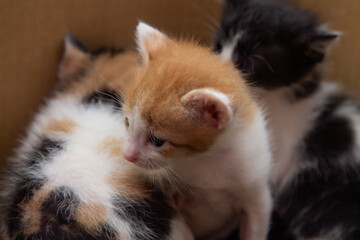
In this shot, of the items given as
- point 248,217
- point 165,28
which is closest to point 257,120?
point 248,217

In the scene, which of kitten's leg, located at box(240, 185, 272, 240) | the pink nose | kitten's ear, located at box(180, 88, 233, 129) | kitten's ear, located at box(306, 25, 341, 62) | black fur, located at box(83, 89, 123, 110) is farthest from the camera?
kitten's ear, located at box(306, 25, 341, 62)

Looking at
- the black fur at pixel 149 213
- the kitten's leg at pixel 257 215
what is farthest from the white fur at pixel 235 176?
the black fur at pixel 149 213

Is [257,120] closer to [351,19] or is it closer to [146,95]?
[146,95]

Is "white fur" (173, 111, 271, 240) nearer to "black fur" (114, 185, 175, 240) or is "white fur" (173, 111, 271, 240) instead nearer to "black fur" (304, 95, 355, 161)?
"black fur" (114, 185, 175, 240)

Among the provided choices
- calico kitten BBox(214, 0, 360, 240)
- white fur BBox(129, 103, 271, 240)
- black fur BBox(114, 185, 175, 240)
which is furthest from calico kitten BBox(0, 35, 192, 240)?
calico kitten BBox(214, 0, 360, 240)

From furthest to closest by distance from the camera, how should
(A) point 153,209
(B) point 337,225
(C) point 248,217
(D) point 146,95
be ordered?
(B) point 337,225
(C) point 248,217
(A) point 153,209
(D) point 146,95

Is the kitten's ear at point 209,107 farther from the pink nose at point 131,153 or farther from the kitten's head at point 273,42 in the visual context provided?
the kitten's head at point 273,42

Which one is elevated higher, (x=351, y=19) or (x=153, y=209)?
(x=351, y=19)
